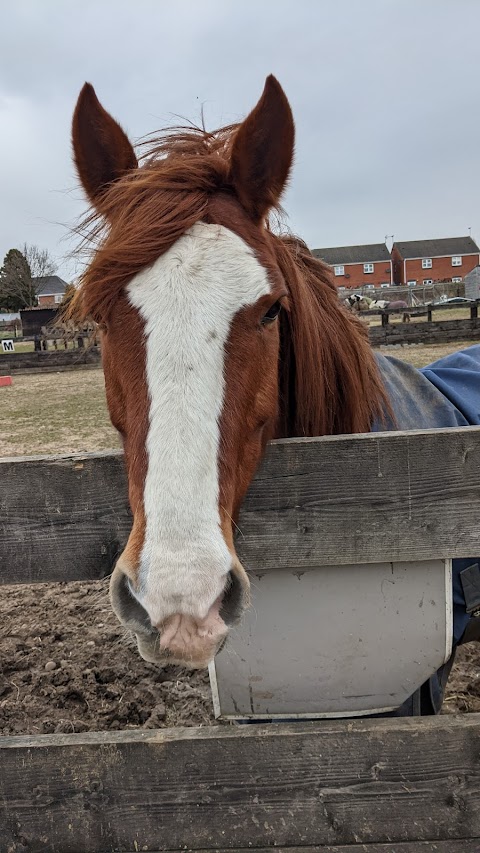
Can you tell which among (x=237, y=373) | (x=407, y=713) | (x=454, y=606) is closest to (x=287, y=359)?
(x=237, y=373)

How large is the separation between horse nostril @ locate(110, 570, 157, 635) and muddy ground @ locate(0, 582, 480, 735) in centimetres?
165

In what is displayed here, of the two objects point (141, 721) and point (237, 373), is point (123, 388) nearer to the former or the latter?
point (237, 373)

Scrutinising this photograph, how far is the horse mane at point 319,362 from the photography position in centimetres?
200

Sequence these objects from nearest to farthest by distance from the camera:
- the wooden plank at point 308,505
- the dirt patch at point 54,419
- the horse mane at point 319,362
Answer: the wooden plank at point 308,505 → the horse mane at point 319,362 → the dirt patch at point 54,419

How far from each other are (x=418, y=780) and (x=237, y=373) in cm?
128

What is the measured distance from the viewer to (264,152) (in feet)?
5.79

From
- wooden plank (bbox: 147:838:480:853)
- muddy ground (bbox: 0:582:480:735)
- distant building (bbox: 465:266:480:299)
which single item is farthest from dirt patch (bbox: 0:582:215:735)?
distant building (bbox: 465:266:480:299)

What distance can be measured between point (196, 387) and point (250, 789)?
1182mm

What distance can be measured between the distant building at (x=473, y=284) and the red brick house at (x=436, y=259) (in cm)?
2631

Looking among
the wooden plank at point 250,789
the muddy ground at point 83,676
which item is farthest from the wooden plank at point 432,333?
the wooden plank at point 250,789

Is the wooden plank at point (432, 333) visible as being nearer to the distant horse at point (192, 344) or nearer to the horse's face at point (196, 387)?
the distant horse at point (192, 344)

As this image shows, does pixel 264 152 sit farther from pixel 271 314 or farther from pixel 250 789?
pixel 250 789

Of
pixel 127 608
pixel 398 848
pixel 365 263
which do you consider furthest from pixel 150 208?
pixel 365 263

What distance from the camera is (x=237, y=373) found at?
1453mm
